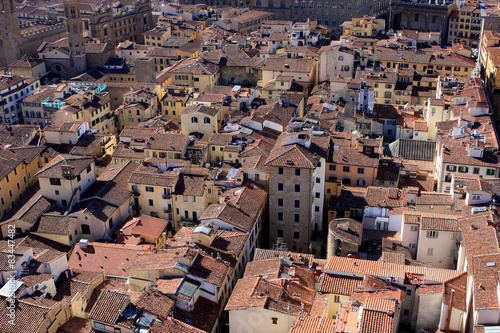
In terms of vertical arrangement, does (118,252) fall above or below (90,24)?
below

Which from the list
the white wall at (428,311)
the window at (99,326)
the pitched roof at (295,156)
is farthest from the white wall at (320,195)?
the window at (99,326)

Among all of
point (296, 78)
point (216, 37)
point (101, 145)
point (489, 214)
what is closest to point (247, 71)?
point (296, 78)

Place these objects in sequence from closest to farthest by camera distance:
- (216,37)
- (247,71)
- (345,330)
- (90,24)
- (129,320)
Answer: (345,330)
(129,320)
(247,71)
(216,37)
(90,24)

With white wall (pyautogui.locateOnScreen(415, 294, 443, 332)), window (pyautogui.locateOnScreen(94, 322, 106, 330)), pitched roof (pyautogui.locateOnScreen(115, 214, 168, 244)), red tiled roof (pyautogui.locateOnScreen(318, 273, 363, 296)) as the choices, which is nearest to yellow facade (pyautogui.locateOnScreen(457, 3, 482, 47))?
pitched roof (pyautogui.locateOnScreen(115, 214, 168, 244))

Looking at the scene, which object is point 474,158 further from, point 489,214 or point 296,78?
point 296,78

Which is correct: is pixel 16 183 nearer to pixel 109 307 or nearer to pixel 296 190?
pixel 109 307

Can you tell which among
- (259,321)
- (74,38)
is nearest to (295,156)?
(259,321)

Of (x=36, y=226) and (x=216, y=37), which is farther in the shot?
(x=216, y=37)

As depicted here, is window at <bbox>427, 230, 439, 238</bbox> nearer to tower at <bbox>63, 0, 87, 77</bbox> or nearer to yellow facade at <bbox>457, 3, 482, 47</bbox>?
tower at <bbox>63, 0, 87, 77</bbox>
